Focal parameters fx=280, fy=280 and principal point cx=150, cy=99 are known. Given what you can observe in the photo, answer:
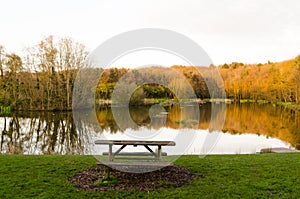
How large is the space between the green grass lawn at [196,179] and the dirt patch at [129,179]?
195mm

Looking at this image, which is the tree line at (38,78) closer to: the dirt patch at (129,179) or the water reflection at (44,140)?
the water reflection at (44,140)

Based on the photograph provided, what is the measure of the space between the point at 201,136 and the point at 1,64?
26957 millimetres

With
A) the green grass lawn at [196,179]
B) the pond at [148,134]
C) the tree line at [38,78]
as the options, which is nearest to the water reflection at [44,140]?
the pond at [148,134]

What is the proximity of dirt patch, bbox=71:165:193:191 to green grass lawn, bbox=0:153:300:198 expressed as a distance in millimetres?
195

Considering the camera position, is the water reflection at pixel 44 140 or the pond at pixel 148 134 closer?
the pond at pixel 148 134

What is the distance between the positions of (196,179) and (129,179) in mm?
1308

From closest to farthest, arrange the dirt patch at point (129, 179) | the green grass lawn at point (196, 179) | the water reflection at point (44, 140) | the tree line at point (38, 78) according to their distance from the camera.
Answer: the green grass lawn at point (196, 179) < the dirt patch at point (129, 179) < the water reflection at point (44, 140) < the tree line at point (38, 78)

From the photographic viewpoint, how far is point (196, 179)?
216 inches

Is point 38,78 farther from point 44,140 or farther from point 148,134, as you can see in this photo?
point 148,134

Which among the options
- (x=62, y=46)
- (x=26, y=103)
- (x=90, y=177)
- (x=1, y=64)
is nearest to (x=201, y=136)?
(x=90, y=177)

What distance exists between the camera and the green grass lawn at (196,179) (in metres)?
4.63

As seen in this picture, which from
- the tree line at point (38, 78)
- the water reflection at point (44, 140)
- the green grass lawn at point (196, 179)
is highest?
the tree line at point (38, 78)

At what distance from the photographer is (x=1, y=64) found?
3225cm

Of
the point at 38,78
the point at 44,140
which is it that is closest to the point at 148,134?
the point at 44,140
